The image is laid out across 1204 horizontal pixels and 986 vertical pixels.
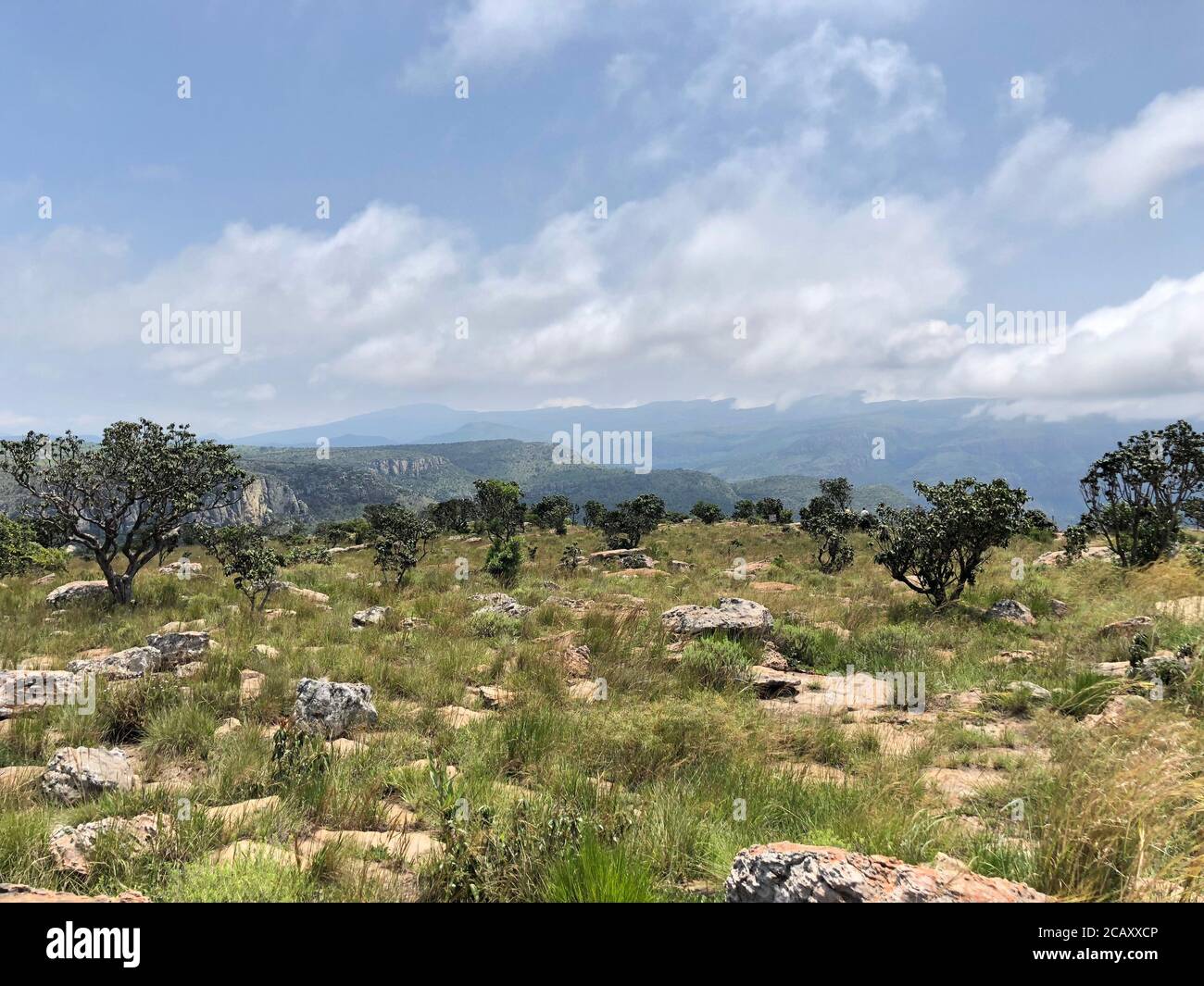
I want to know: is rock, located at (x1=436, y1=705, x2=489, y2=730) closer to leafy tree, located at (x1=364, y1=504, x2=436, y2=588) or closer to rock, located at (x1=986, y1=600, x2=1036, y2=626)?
leafy tree, located at (x1=364, y1=504, x2=436, y2=588)

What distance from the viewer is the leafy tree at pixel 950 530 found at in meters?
14.4

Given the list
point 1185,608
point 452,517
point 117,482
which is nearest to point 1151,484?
point 1185,608

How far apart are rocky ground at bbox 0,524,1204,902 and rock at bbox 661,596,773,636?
0.22ft

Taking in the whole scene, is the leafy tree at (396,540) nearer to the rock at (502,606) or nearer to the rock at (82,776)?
the rock at (502,606)

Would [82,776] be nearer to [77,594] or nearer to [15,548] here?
[77,594]

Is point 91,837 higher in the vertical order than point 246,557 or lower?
lower

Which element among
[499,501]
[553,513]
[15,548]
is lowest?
[553,513]

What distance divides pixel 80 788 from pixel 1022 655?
1326 centimetres

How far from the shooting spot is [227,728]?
21.5ft

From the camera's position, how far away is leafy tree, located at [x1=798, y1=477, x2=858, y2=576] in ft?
88.7

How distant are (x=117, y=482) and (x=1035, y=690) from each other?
66.4ft

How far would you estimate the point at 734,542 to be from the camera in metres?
38.2
